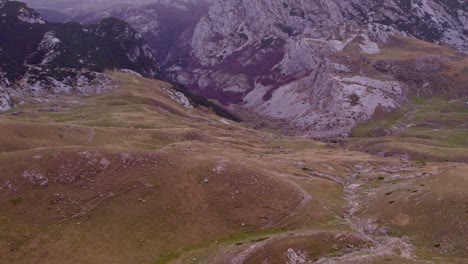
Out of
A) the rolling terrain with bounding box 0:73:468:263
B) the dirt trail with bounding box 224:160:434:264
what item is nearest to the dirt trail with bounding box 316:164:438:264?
the dirt trail with bounding box 224:160:434:264

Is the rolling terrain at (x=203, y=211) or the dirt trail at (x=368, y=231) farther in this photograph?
the rolling terrain at (x=203, y=211)

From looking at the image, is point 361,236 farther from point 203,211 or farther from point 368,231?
point 203,211

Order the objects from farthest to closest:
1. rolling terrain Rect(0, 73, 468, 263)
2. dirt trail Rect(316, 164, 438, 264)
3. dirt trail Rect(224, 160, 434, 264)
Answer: rolling terrain Rect(0, 73, 468, 263), dirt trail Rect(224, 160, 434, 264), dirt trail Rect(316, 164, 438, 264)

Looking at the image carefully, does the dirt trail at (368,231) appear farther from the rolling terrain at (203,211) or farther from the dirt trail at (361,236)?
the rolling terrain at (203,211)

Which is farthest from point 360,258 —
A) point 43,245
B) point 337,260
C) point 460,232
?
point 43,245

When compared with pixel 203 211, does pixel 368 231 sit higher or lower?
higher

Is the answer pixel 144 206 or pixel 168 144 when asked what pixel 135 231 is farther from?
pixel 168 144

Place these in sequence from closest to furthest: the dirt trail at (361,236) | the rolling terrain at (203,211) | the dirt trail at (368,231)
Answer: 1. the dirt trail at (368,231)
2. the dirt trail at (361,236)
3. the rolling terrain at (203,211)

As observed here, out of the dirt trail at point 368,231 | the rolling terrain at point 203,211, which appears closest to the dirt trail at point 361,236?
the dirt trail at point 368,231

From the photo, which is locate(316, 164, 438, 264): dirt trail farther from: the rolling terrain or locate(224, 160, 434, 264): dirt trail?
the rolling terrain

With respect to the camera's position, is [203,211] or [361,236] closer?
[361,236]

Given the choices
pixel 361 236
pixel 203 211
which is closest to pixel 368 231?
pixel 361 236
